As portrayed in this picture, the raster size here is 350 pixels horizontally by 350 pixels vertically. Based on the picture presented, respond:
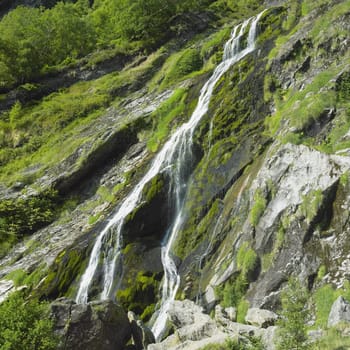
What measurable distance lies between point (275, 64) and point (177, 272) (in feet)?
46.7

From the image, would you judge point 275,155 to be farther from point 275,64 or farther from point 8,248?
point 8,248

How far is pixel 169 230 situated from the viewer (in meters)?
23.2

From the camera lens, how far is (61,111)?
136ft

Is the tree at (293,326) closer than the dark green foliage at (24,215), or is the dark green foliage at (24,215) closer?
the tree at (293,326)

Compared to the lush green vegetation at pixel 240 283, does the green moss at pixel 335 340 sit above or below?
above

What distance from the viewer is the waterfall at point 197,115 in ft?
64.2

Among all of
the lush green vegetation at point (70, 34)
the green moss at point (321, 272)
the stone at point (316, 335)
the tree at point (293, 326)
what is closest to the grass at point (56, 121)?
the lush green vegetation at point (70, 34)

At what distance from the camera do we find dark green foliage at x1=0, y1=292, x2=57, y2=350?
13.2 m

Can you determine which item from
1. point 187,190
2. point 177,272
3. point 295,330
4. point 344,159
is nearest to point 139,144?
point 187,190

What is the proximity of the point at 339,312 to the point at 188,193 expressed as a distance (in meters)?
12.4

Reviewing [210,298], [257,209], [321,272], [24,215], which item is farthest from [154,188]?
[321,272]

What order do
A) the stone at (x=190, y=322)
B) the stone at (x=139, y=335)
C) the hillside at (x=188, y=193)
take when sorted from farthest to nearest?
1. the stone at (x=139, y=335)
2. the hillside at (x=188, y=193)
3. the stone at (x=190, y=322)

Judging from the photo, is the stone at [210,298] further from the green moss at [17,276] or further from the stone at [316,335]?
the green moss at [17,276]

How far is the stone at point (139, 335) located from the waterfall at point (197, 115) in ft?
6.34
